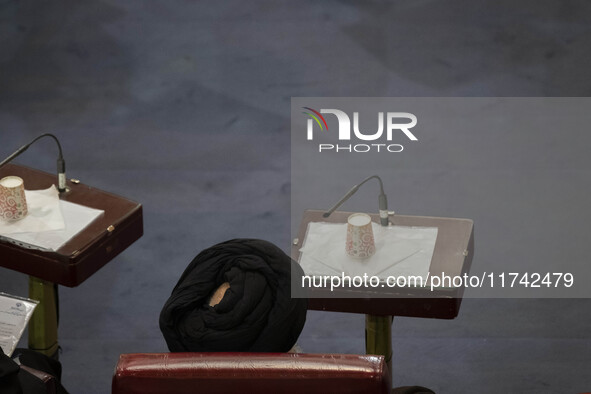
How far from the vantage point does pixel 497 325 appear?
4523 mm

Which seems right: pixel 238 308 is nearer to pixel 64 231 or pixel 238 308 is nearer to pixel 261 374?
pixel 261 374

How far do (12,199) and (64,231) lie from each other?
0.21m

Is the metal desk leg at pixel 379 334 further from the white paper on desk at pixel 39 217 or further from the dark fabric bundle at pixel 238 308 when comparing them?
the white paper on desk at pixel 39 217

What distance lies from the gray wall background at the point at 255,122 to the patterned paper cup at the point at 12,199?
0.69m

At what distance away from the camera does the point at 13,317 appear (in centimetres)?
366

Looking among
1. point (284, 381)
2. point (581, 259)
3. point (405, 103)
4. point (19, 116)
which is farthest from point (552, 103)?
point (284, 381)

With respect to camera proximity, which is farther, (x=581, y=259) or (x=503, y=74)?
(x=503, y=74)

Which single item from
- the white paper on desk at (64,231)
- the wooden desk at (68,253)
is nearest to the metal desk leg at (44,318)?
the wooden desk at (68,253)

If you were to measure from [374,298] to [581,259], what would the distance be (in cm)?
144

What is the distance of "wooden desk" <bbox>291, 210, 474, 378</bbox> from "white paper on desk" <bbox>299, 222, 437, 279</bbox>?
27 millimetres

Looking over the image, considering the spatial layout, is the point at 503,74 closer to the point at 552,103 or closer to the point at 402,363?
the point at 552,103

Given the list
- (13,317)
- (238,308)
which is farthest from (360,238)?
(13,317)

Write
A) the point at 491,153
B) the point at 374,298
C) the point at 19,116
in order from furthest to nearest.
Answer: the point at 19,116 < the point at 491,153 < the point at 374,298

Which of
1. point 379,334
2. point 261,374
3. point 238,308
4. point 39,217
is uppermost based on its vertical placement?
point 39,217
